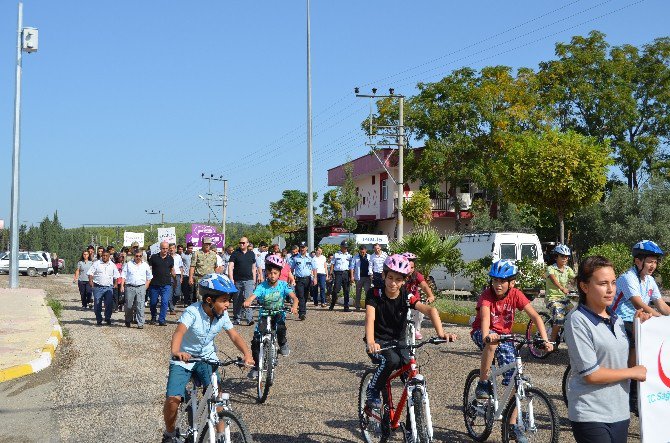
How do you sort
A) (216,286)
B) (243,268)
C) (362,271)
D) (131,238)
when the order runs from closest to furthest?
(216,286) → (243,268) → (362,271) → (131,238)

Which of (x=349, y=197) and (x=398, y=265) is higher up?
(x=349, y=197)

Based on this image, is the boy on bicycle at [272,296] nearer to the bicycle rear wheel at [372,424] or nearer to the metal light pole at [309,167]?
the bicycle rear wheel at [372,424]

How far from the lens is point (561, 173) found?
27.8m

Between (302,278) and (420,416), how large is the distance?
15.0 meters

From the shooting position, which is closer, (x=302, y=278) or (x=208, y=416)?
(x=208, y=416)

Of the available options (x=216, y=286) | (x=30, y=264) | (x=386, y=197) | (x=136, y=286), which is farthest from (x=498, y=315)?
(x=30, y=264)

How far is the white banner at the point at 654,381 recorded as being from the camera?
15.0 feet

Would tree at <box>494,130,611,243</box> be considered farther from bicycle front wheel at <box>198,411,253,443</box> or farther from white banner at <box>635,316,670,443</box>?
bicycle front wheel at <box>198,411,253,443</box>

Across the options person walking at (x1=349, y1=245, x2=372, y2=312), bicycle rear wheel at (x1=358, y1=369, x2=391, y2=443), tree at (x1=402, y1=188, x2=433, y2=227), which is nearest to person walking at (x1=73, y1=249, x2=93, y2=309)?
person walking at (x1=349, y1=245, x2=372, y2=312)

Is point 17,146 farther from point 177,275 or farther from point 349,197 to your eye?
point 349,197

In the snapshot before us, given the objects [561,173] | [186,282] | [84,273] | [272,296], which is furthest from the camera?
[561,173]

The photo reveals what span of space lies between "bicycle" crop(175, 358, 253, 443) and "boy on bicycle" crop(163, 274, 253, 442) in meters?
0.07

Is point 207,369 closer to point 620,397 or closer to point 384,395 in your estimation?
point 384,395

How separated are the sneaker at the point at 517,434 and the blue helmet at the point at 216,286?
2.45 meters
